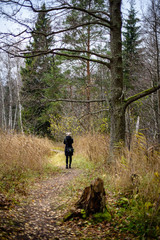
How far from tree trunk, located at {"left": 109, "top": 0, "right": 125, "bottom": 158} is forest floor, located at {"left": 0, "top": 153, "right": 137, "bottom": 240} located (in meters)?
2.61

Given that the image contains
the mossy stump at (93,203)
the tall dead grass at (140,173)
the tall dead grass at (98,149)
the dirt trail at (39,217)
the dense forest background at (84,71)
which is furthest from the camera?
the tall dead grass at (98,149)

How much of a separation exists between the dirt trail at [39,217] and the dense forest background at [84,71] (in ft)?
8.52

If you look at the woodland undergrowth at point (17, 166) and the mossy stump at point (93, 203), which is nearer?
the mossy stump at point (93, 203)

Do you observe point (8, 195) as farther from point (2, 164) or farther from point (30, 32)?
point (30, 32)

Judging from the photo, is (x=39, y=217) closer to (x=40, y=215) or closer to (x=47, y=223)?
(x=40, y=215)

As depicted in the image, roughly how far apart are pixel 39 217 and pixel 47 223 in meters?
0.33

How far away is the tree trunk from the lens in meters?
6.66

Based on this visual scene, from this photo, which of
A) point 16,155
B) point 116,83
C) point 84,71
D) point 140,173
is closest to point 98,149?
point 116,83

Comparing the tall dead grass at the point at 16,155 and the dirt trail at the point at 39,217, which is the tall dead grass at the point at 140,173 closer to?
the dirt trail at the point at 39,217

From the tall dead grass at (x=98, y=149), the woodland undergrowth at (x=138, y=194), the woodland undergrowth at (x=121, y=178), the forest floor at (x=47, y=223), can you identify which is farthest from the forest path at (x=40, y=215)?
the tall dead grass at (x=98, y=149)

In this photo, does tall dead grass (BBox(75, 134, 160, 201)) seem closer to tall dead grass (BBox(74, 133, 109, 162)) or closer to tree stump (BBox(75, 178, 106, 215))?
tree stump (BBox(75, 178, 106, 215))

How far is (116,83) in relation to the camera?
268 inches

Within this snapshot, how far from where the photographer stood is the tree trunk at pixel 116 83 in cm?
666

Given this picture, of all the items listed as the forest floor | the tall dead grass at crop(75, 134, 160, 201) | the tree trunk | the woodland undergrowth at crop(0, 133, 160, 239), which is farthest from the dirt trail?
the tree trunk
